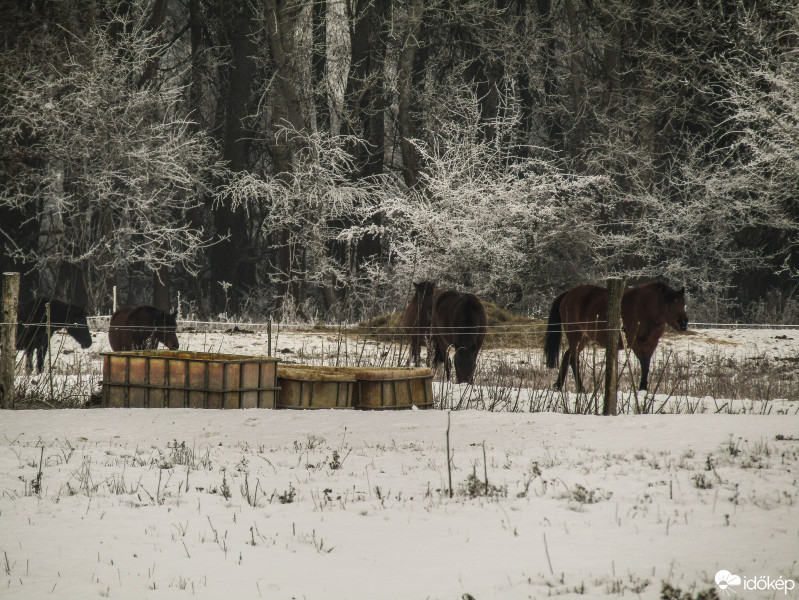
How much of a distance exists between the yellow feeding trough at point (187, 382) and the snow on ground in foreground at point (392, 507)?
33.4 inches

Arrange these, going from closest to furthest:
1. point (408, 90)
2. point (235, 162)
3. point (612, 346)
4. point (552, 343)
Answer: point (612, 346) < point (552, 343) < point (408, 90) < point (235, 162)

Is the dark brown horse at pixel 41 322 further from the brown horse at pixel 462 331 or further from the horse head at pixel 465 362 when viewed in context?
the horse head at pixel 465 362

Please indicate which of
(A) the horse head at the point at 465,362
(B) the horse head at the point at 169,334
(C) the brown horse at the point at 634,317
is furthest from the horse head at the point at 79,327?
(C) the brown horse at the point at 634,317

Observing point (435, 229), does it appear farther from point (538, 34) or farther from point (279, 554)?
point (279, 554)

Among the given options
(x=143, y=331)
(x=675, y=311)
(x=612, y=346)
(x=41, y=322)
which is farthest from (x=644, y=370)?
(x=41, y=322)

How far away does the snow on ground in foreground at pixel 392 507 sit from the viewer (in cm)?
551

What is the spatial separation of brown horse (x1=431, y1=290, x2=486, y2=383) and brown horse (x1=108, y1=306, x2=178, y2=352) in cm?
461

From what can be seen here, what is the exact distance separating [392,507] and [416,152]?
22506 millimetres

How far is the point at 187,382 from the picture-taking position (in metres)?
11.5

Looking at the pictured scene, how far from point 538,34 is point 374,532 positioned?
24.9 m

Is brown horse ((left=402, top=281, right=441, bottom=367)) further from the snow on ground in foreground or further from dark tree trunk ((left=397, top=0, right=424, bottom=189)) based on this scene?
dark tree trunk ((left=397, top=0, right=424, bottom=189))

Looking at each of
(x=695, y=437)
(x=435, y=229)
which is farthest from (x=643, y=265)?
(x=695, y=437)

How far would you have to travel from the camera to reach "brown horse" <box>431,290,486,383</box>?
568 inches

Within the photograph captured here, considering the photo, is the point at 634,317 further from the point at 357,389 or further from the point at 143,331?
the point at 143,331
